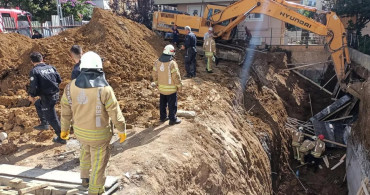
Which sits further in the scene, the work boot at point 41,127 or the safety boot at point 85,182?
the work boot at point 41,127

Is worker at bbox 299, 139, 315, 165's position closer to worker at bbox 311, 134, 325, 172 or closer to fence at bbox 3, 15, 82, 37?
worker at bbox 311, 134, 325, 172

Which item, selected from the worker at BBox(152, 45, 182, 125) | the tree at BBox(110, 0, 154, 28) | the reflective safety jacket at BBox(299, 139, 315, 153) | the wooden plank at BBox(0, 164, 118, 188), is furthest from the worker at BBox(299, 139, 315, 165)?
the tree at BBox(110, 0, 154, 28)

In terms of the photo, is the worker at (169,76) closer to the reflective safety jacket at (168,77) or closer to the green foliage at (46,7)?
the reflective safety jacket at (168,77)

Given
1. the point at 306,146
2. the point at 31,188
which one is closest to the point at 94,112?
the point at 31,188

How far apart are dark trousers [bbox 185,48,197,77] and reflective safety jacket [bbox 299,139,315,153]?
14.6 feet

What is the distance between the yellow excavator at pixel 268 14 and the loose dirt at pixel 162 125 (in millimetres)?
1297

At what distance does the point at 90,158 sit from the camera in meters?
4.29

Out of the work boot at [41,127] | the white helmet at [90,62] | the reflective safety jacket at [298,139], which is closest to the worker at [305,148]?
the reflective safety jacket at [298,139]

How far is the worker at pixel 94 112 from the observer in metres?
3.90

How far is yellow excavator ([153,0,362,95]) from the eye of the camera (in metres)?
11.2

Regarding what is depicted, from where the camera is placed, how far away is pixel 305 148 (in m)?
10.4

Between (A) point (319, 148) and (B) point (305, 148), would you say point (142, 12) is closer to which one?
(B) point (305, 148)

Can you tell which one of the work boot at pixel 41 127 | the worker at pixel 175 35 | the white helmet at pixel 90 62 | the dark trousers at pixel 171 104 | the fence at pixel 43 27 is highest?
the fence at pixel 43 27

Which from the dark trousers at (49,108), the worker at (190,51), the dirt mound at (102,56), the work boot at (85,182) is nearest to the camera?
the work boot at (85,182)
